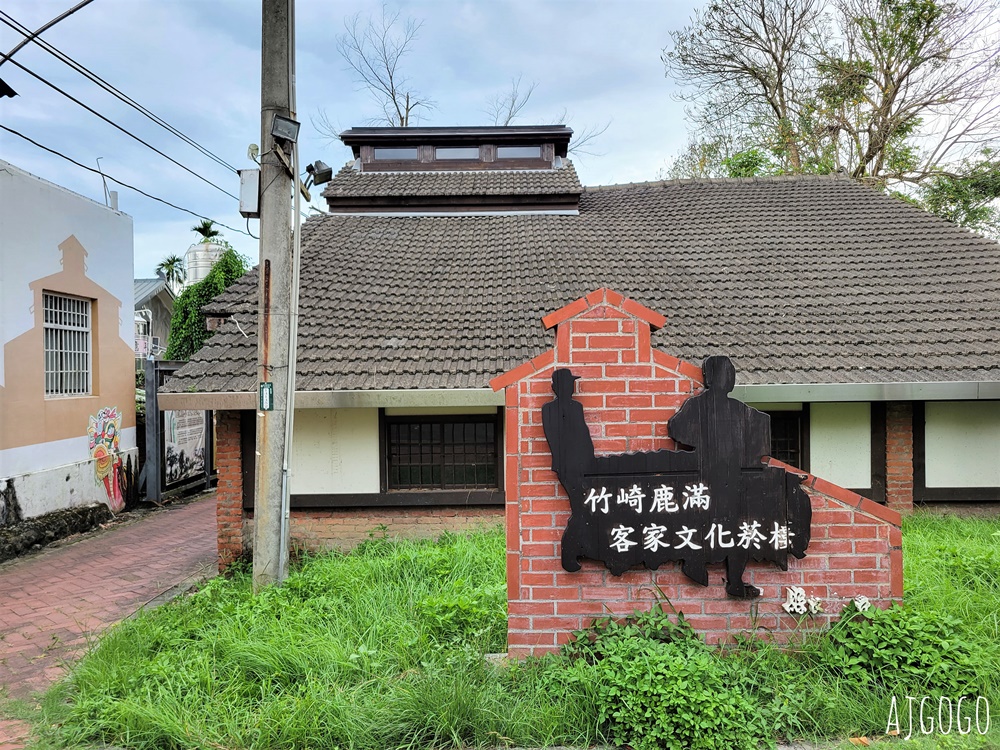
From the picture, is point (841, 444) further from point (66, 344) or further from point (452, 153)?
point (66, 344)

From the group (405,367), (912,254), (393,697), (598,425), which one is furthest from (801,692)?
(912,254)

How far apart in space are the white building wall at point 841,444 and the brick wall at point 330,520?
160 inches

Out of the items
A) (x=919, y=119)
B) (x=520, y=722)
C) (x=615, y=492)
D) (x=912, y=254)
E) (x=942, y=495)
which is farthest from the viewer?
(x=919, y=119)

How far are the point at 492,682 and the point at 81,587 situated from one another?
6160 mm

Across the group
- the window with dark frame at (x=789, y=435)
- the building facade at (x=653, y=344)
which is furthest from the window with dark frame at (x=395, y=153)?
the window with dark frame at (x=789, y=435)

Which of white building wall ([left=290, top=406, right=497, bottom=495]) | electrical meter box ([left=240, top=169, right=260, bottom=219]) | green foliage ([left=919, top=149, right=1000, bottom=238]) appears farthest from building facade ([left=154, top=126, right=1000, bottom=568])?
green foliage ([left=919, top=149, right=1000, bottom=238])

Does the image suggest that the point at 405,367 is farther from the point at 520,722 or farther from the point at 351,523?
the point at 520,722

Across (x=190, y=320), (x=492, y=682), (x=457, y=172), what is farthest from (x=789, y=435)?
(x=190, y=320)

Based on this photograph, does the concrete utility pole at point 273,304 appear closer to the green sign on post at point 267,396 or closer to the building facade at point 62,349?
the green sign on post at point 267,396

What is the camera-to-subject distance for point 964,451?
23.7 feet

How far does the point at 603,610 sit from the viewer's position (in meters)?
3.46

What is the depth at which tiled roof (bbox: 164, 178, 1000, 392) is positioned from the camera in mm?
6801

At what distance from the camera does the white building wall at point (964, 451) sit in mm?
7219

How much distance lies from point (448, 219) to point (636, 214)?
12.1 feet
